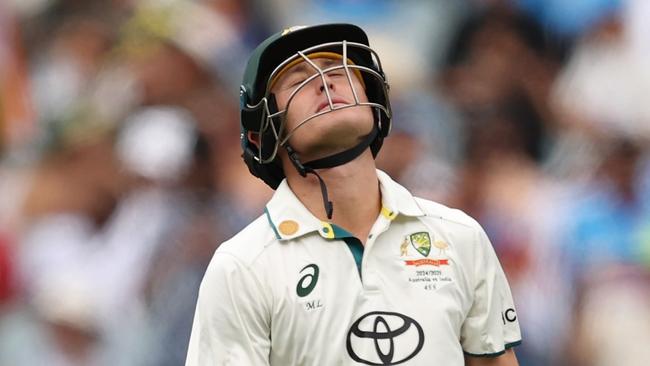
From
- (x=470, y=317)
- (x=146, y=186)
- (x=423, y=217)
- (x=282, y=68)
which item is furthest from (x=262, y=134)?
(x=146, y=186)

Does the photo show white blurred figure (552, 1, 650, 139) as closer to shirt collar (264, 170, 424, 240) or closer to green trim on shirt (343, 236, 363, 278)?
shirt collar (264, 170, 424, 240)

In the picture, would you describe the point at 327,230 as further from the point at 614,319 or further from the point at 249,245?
the point at 614,319

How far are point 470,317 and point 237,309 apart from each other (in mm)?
473

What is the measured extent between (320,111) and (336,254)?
275 mm

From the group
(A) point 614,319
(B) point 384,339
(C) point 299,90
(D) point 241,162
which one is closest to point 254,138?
(C) point 299,90

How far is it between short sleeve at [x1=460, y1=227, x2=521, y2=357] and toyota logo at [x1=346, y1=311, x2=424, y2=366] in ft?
0.58

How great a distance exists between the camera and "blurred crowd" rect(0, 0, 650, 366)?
401 cm

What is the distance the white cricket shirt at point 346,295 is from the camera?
2.05 m

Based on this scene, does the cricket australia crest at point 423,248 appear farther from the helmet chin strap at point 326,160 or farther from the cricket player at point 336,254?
the helmet chin strap at point 326,160

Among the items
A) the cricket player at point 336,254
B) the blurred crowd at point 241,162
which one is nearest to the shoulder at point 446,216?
the cricket player at point 336,254

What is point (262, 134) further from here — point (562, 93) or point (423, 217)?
point (562, 93)

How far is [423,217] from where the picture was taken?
2.24 meters

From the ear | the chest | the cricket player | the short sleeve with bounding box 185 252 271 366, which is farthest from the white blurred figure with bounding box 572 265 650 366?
the short sleeve with bounding box 185 252 271 366

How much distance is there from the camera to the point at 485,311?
222cm
